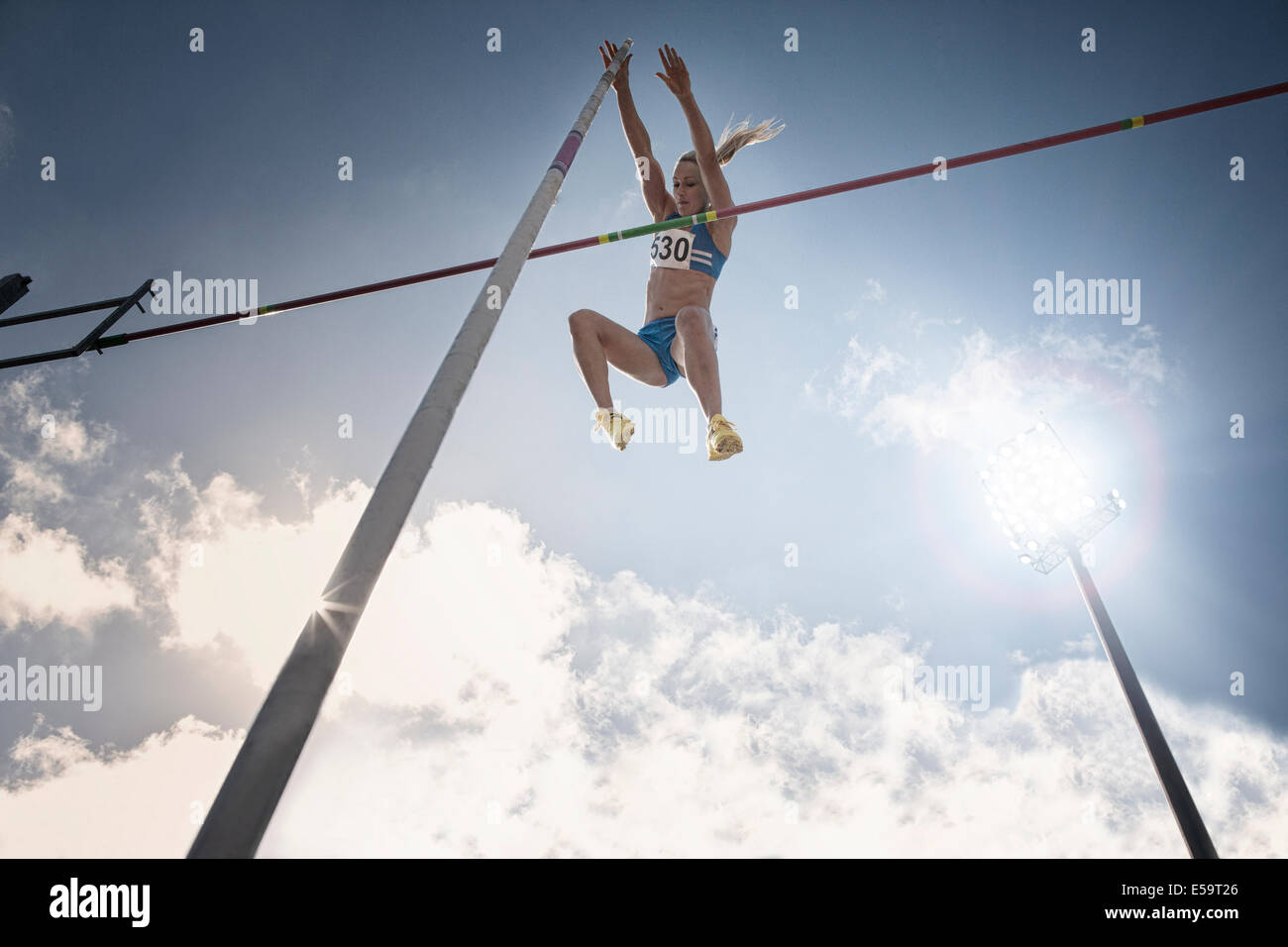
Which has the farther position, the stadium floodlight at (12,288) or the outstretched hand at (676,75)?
the stadium floodlight at (12,288)

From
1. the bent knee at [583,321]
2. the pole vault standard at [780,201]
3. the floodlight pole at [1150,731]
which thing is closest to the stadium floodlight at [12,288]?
the pole vault standard at [780,201]

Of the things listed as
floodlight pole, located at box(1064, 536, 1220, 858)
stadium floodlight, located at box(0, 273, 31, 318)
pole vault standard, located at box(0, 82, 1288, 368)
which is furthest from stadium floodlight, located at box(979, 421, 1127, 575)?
stadium floodlight, located at box(0, 273, 31, 318)

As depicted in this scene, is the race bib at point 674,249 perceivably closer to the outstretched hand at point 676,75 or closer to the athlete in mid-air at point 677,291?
the athlete in mid-air at point 677,291

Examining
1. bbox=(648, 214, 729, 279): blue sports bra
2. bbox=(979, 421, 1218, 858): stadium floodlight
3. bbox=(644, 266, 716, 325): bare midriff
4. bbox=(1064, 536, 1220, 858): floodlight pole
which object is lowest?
bbox=(1064, 536, 1220, 858): floodlight pole

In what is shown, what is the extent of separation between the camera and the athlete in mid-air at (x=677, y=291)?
335 centimetres

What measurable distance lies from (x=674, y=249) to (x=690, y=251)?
108mm

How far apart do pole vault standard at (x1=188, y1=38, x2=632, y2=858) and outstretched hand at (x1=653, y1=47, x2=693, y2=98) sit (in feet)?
7.28

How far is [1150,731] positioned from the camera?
5.46 meters

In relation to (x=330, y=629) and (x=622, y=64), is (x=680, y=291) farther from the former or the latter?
(x=330, y=629)

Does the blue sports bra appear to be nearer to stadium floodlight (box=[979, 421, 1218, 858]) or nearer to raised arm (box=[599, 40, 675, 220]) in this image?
raised arm (box=[599, 40, 675, 220])

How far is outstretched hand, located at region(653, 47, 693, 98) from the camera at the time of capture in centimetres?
338
